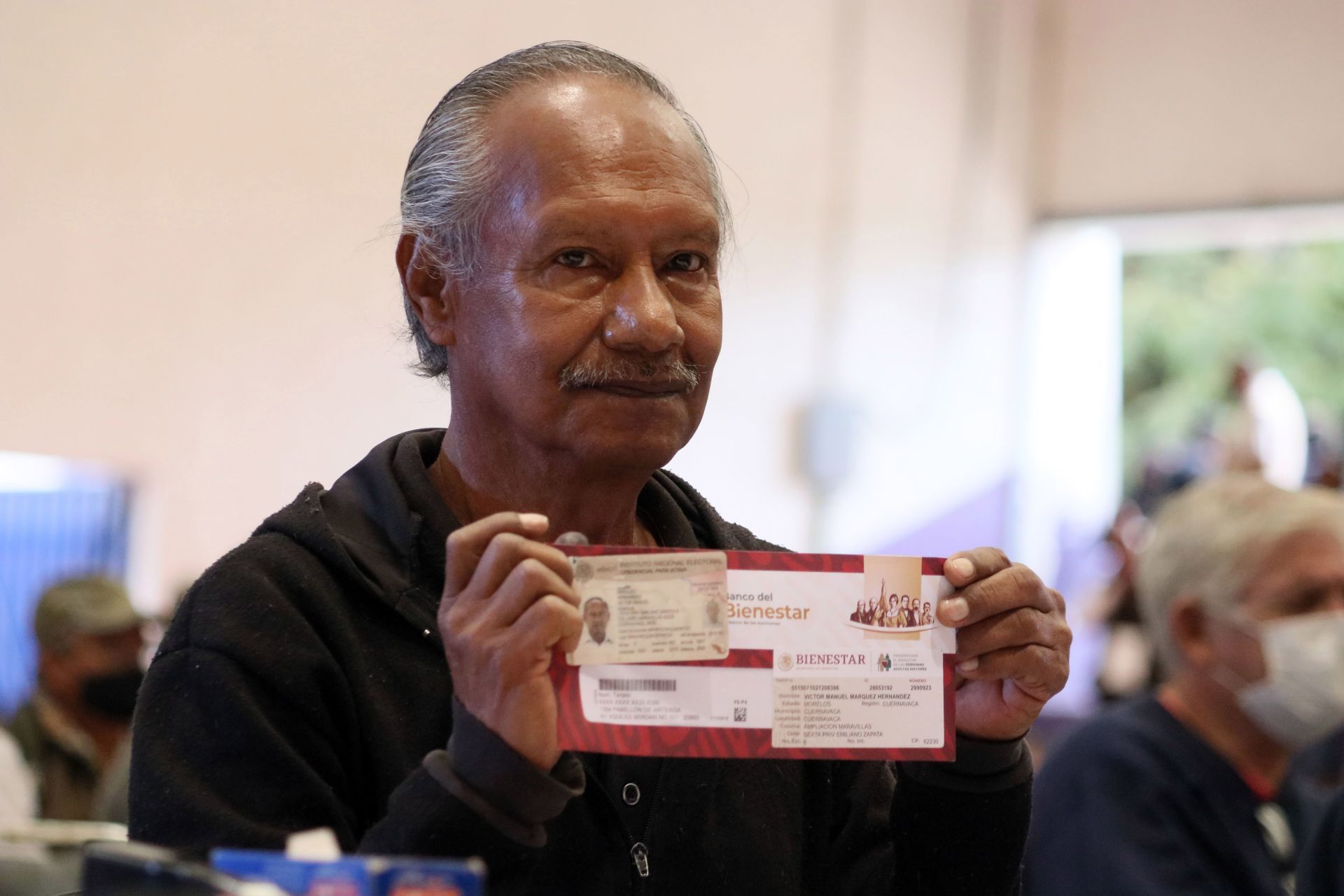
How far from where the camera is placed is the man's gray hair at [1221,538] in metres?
2.80

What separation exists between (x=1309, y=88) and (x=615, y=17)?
4942 mm

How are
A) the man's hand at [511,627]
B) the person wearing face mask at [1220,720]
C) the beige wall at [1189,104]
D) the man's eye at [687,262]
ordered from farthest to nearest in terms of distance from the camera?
the beige wall at [1189,104], the person wearing face mask at [1220,720], the man's eye at [687,262], the man's hand at [511,627]

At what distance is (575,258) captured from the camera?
1450 mm

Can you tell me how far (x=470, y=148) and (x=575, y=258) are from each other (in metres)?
0.19

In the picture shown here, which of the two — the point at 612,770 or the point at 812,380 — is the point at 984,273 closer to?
the point at 812,380

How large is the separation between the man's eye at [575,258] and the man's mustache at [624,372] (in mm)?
99

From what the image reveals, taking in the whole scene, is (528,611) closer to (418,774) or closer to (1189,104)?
(418,774)

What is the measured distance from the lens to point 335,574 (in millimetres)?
1427

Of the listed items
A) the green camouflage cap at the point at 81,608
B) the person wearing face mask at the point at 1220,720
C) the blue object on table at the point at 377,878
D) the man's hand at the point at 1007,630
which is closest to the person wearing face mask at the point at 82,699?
the green camouflage cap at the point at 81,608

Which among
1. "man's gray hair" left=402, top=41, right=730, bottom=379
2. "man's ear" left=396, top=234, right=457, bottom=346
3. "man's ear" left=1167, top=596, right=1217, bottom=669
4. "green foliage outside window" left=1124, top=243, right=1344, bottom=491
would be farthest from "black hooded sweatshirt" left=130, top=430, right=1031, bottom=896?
"green foliage outside window" left=1124, top=243, right=1344, bottom=491

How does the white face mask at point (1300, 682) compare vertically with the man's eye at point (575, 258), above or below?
below

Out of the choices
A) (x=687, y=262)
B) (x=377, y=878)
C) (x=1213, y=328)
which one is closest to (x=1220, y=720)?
(x=687, y=262)

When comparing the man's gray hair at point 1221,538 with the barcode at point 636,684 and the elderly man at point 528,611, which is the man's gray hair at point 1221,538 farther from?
the barcode at point 636,684

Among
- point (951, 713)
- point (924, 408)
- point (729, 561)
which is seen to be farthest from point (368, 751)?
point (924, 408)
